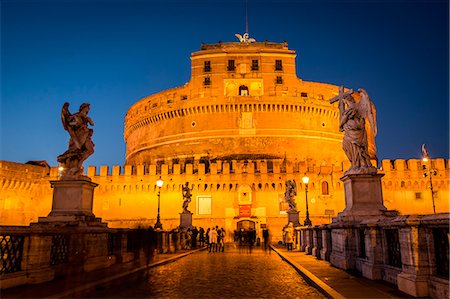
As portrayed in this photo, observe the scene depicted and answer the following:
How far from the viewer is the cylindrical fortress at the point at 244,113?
4131cm

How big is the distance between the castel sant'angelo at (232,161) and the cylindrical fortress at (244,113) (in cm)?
12

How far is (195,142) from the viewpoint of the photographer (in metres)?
42.2

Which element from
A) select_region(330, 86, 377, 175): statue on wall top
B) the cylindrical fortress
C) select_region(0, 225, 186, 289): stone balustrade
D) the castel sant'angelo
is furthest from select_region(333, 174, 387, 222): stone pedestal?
the cylindrical fortress

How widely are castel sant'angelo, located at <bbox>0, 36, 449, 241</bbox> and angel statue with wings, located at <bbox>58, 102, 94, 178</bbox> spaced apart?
24.5m

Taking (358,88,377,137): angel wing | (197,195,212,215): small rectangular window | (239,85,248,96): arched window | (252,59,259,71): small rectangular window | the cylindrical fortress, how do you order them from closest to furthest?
1. (358,88,377,137): angel wing
2. (197,195,212,215): small rectangular window
3. the cylindrical fortress
4. (239,85,248,96): arched window
5. (252,59,259,71): small rectangular window

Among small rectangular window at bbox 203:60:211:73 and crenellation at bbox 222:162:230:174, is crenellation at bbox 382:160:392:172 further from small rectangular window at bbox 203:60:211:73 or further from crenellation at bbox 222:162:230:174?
small rectangular window at bbox 203:60:211:73

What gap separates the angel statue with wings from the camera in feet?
30.3

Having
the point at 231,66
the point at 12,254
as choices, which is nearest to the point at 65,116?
the point at 12,254

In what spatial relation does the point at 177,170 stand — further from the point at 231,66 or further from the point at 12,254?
the point at 12,254

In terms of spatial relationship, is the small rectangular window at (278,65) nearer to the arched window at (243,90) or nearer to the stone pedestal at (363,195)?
the arched window at (243,90)

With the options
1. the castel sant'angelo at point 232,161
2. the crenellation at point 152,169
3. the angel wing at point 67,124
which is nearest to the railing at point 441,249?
the angel wing at point 67,124

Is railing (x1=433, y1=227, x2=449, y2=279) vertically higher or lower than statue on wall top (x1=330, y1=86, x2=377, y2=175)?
lower

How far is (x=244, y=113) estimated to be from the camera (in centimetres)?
4178

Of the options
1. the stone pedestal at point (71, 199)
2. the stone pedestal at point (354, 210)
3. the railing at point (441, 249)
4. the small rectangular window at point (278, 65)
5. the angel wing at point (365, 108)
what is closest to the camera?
the railing at point (441, 249)
